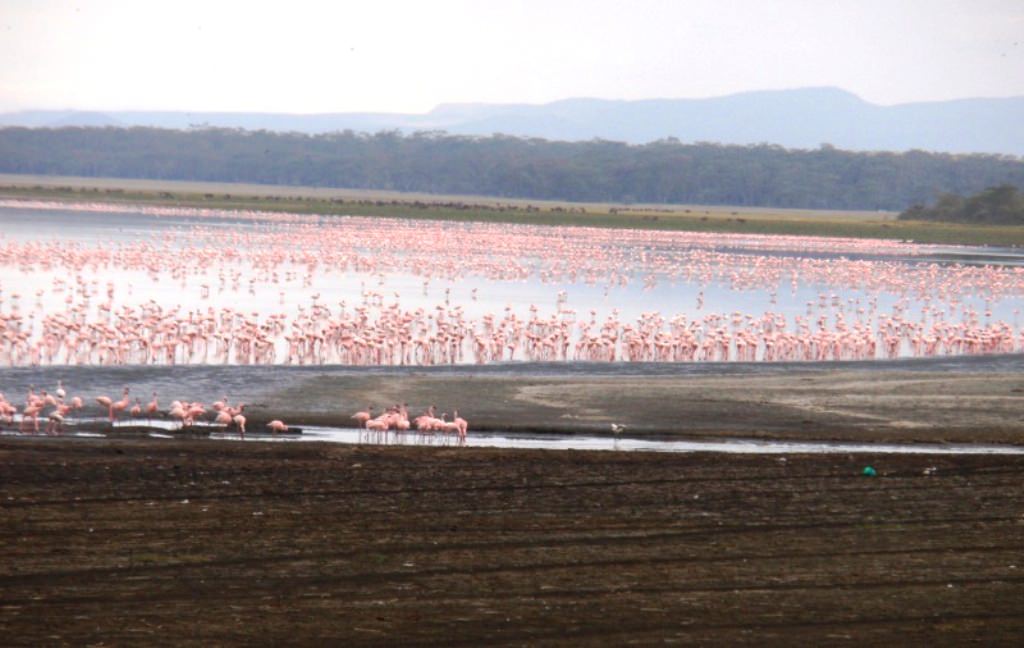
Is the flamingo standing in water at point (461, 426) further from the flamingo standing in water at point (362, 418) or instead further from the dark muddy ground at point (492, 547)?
the dark muddy ground at point (492, 547)

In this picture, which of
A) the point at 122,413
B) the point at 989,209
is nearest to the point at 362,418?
the point at 122,413

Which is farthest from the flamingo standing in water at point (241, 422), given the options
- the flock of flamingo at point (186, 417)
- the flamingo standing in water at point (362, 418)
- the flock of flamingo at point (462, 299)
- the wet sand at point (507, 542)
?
the flock of flamingo at point (462, 299)

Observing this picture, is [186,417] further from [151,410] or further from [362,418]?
[362,418]

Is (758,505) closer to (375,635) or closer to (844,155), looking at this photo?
(375,635)

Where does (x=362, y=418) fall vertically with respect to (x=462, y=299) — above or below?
above

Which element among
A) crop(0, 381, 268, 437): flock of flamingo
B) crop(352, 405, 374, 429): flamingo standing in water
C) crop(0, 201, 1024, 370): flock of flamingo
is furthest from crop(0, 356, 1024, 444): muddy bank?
crop(0, 201, 1024, 370): flock of flamingo

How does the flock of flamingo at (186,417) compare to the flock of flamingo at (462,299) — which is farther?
the flock of flamingo at (462,299)

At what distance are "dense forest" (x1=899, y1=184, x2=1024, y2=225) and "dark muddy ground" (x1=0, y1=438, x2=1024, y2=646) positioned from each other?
9493 centimetres

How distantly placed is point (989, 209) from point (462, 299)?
76916 mm

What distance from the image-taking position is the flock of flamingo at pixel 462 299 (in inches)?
1064

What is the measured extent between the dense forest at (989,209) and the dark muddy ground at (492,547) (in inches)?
3738

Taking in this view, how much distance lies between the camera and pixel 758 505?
1381cm

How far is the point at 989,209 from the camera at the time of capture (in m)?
109

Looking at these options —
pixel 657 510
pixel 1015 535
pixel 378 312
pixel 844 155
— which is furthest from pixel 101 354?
pixel 844 155
